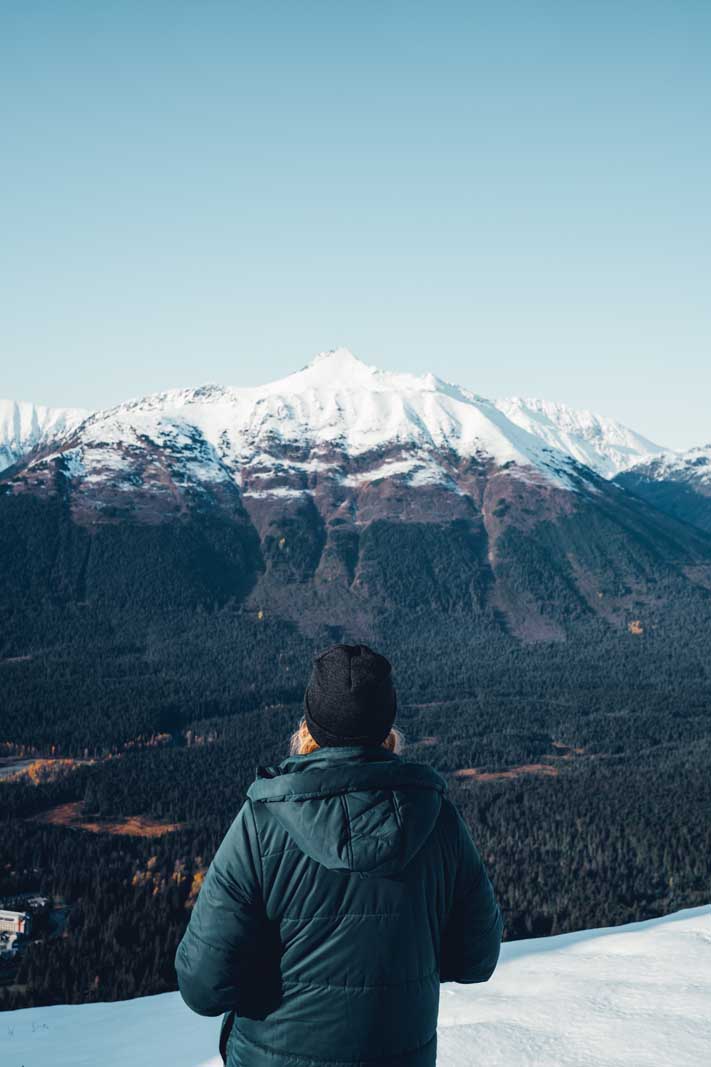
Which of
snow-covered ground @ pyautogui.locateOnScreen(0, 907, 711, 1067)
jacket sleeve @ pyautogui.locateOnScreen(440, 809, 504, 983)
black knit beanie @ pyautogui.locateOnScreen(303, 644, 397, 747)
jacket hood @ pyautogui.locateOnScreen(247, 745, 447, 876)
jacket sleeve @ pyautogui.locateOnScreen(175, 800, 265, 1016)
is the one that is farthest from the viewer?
snow-covered ground @ pyautogui.locateOnScreen(0, 907, 711, 1067)

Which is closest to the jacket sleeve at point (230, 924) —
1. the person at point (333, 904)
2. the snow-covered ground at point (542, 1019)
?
the person at point (333, 904)

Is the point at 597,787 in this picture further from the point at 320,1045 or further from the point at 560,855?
the point at 320,1045

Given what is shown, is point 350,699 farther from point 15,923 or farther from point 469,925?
point 15,923

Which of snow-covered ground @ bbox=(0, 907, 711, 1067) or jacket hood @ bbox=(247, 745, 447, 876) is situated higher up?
jacket hood @ bbox=(247, 745, 447, 876)

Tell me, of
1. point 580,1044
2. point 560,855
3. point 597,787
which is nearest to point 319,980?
point 580,1044

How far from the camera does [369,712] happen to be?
6.59m

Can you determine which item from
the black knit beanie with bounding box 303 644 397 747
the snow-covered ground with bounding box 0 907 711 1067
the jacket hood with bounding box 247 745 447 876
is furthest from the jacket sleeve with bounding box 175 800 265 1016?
the snow-covered ground with bounding box 0 907 711 1067

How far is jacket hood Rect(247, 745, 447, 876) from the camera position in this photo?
601 centimetres

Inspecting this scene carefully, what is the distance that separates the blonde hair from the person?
41 cm

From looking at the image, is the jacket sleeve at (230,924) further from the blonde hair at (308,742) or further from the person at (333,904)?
the blonde hair at (308,742)

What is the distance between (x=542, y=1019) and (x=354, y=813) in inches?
451

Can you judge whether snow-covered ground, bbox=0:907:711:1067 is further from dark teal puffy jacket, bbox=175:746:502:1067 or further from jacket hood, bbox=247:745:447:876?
jacket hood, bbox=247:745:447:876

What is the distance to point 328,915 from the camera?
629 centimetres

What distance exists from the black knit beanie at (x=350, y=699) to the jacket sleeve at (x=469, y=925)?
1.04 meters
